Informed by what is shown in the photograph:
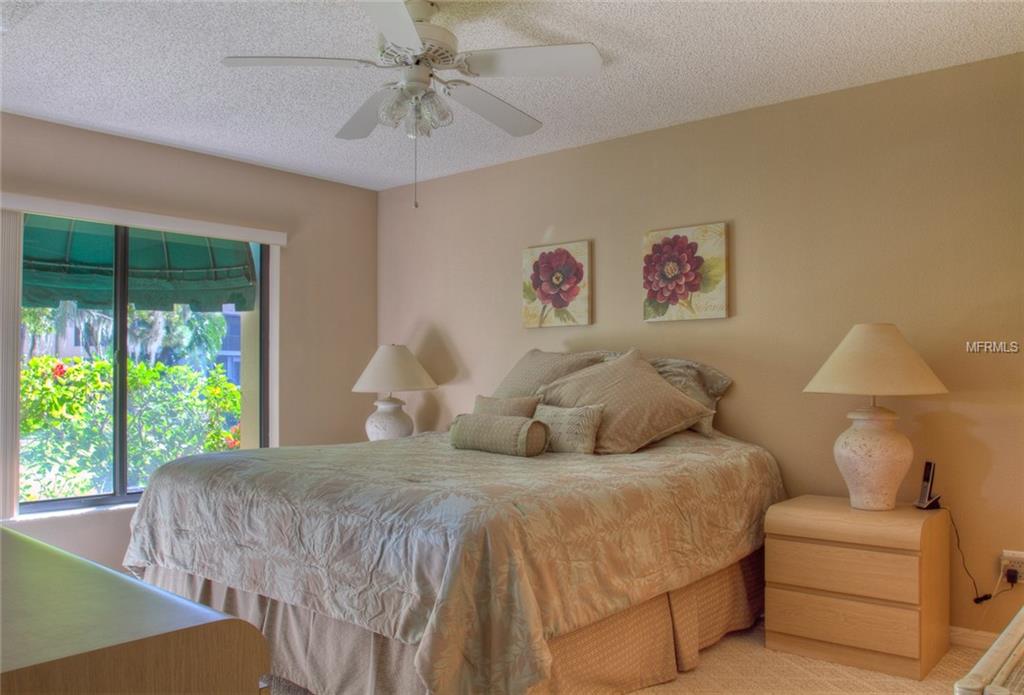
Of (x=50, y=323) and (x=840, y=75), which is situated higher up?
(x=840, y=75)

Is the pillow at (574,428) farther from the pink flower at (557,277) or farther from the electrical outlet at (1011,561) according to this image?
the electrical outlet at (1011,561)

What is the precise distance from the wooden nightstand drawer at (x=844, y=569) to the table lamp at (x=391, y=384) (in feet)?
7.93

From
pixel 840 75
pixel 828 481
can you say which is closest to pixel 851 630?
pixel 828 481

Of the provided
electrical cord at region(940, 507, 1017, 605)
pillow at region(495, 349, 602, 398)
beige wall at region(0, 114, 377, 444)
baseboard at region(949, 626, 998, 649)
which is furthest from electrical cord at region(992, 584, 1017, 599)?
beige wall at region(0, 114, 377, 444)

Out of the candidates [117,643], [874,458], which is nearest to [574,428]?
[874,458]

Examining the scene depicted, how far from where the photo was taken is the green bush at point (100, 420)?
3982 millimetres

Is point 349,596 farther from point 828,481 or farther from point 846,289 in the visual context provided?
point 846,289

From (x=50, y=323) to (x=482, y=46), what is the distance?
2753 mm

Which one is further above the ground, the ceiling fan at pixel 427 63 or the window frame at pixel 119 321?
the ceiling fan at pixel 427 63

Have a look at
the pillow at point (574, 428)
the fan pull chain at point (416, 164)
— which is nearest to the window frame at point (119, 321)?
the fan pull chain at point (416, 164)

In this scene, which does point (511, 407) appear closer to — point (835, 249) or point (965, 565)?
point (835, 249)

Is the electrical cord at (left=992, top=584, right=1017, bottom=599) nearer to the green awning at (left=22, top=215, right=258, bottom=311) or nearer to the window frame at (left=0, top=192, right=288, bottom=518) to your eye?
the window frame at (left=0, top=192, right=288, bottom=518)

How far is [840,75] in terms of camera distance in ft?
10.8

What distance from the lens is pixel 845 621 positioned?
9.26 feet
